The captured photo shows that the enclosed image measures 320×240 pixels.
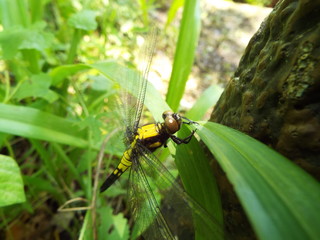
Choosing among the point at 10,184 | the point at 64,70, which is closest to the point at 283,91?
the point at 10,184

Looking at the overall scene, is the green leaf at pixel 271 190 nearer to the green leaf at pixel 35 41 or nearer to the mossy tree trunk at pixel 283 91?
the mossy tree trunk at pixel 283 91

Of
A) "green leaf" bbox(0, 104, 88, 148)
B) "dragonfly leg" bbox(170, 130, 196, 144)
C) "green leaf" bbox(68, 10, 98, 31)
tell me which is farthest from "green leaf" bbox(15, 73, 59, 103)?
"dragonfly leg" bbox(170, 130, 196, 144)

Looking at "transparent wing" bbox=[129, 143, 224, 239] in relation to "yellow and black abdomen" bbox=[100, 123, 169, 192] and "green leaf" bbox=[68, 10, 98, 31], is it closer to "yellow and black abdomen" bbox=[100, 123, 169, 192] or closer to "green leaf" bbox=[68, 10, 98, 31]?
"yellow and black abdomen" bbox=[100, 123, 169, 192]

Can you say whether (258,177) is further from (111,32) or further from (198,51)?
(198,51)

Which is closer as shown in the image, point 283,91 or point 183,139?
point 283,91

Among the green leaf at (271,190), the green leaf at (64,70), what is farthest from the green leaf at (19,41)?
the green leaf at (271,190)

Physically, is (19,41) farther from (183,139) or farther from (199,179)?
(199,179)

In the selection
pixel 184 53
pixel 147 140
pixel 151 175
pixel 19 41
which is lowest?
pixel 151 175

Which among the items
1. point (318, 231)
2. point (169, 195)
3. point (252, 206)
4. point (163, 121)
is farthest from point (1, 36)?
point (318, 231)
